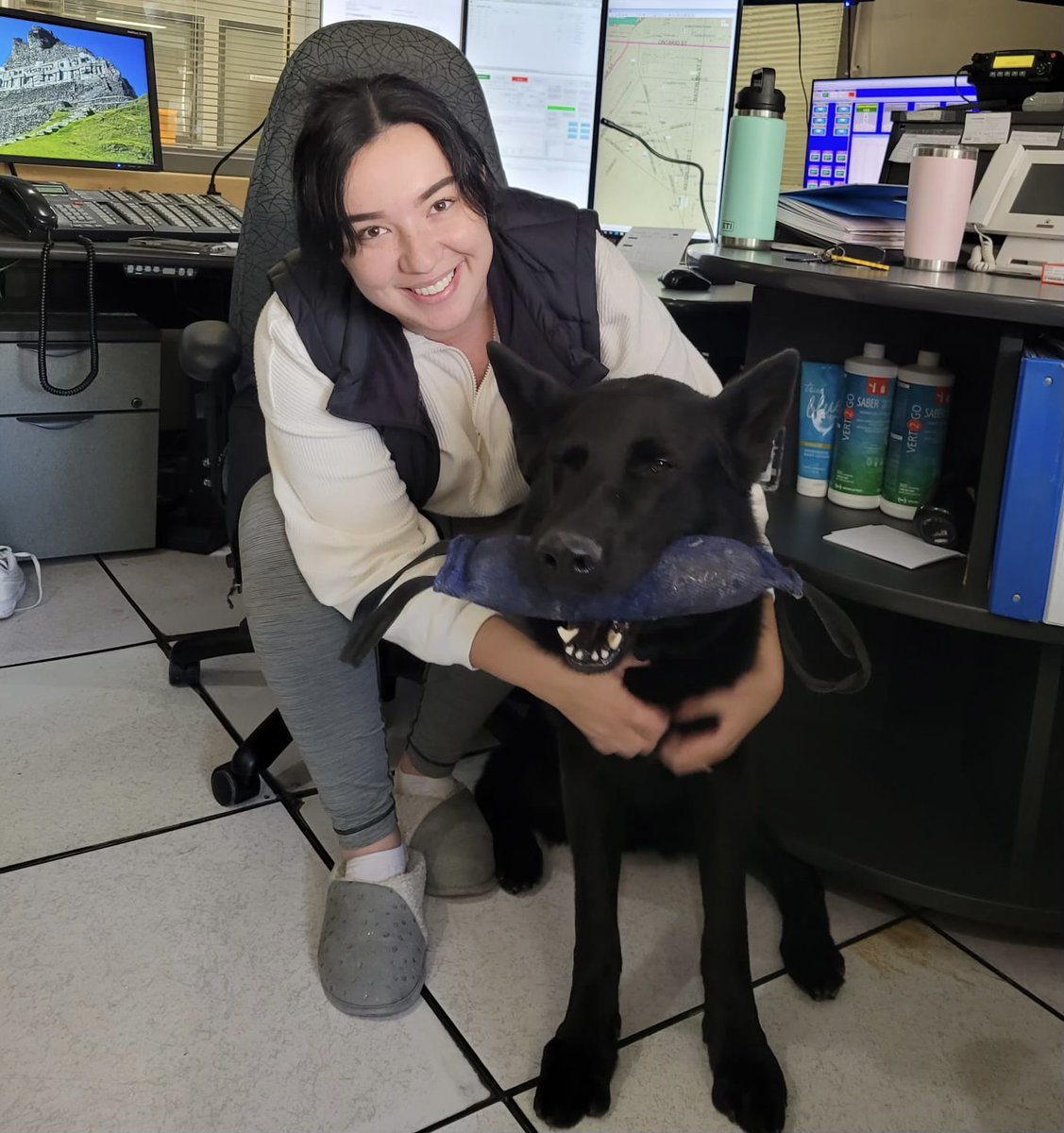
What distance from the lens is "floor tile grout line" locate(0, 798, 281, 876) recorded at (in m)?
1.31

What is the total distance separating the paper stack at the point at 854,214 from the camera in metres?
1.49

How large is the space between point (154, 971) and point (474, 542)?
651mm

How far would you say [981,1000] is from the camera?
1127 millimetres

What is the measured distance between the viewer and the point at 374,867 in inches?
47.1

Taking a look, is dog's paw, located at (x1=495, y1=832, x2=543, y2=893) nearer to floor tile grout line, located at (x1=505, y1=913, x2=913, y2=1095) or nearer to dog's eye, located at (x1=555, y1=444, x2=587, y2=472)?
floor tile grout line, located at (x1=505, y1=913, x2=913, y2=1095)

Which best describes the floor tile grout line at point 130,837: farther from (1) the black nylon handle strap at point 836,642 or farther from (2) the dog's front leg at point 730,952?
(1) the black nylon handle strap at point 836,642

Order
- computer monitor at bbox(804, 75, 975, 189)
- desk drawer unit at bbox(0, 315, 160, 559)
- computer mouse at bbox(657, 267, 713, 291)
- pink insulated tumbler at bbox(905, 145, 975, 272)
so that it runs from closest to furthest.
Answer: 1. pink insulated tumbler at bbox(905, 145, 975, 272)
2. computer mouse at bbox(657, 267, 713, 291)
3. desk drawer unit at bbox(0, 315, 160, 559)
4. computer monitor at bbox(804, 75, 975, 189)

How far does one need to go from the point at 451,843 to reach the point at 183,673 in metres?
0.74

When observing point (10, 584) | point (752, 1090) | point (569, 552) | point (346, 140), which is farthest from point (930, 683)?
point (10, 584)

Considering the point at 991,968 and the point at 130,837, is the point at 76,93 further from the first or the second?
the point at 991,968

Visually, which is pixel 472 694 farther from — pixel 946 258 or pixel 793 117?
pixel 793 117

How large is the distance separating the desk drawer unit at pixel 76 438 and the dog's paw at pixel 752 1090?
1.86m

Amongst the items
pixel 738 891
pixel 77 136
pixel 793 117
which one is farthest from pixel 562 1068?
pixel 793 117

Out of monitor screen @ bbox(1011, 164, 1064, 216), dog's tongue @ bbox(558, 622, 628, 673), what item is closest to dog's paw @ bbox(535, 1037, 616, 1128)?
dog's tongue @ bbox(558, 622, 628, 673)
